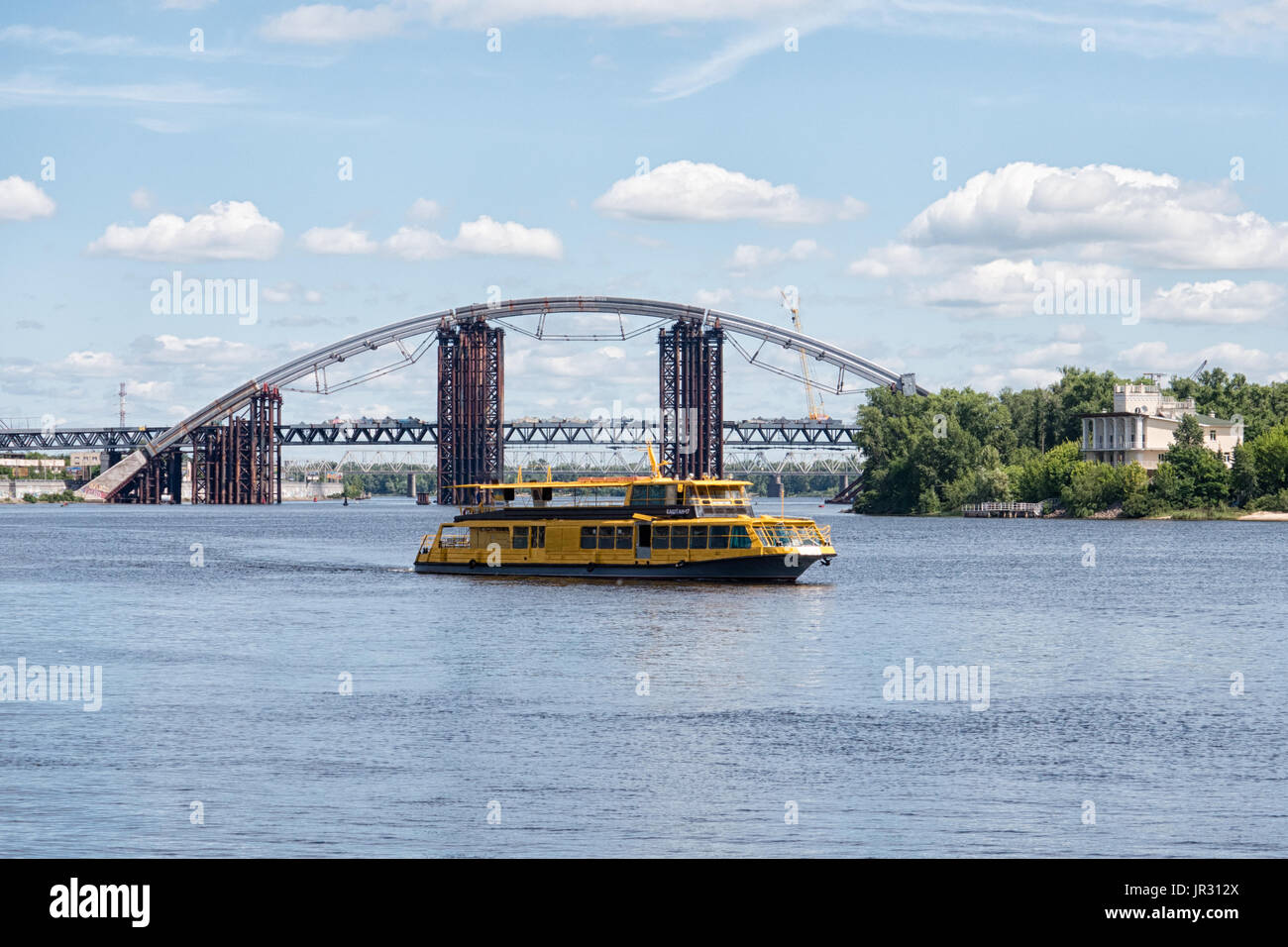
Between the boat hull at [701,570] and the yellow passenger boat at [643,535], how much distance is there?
50 mm

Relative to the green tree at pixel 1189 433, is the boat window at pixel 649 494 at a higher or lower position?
lower

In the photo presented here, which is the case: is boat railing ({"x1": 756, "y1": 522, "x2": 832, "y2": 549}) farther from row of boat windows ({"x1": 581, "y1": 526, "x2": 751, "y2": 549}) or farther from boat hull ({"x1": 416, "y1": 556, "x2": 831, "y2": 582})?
boat hull ({"x1": 416, "y1": 556, "x2": 831, "y2": 582})

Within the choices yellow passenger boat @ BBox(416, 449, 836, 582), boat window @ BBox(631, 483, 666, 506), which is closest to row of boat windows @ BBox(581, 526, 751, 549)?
yellow passenger boat @ BBox(416, 449, 836, 582)

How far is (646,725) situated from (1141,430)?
550ft

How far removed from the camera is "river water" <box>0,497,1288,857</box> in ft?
80.9

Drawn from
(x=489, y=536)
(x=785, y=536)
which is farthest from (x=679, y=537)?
(x=489, y=536)

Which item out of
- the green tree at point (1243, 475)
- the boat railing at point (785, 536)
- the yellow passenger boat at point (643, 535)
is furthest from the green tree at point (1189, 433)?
the boat railing at point (785, 536)

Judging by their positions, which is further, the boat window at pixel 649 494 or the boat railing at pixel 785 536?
the boat window at pixel 649 494

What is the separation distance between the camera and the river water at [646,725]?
2467cm

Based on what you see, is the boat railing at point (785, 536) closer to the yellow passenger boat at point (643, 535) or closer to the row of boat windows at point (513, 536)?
the yellow passenger boat at point (643, 535)

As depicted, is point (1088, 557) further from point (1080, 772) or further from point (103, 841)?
point (103, 841)

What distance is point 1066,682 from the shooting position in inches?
1688

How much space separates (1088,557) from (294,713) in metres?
78.8

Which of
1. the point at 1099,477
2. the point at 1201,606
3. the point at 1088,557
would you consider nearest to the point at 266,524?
the point at 1099,477
